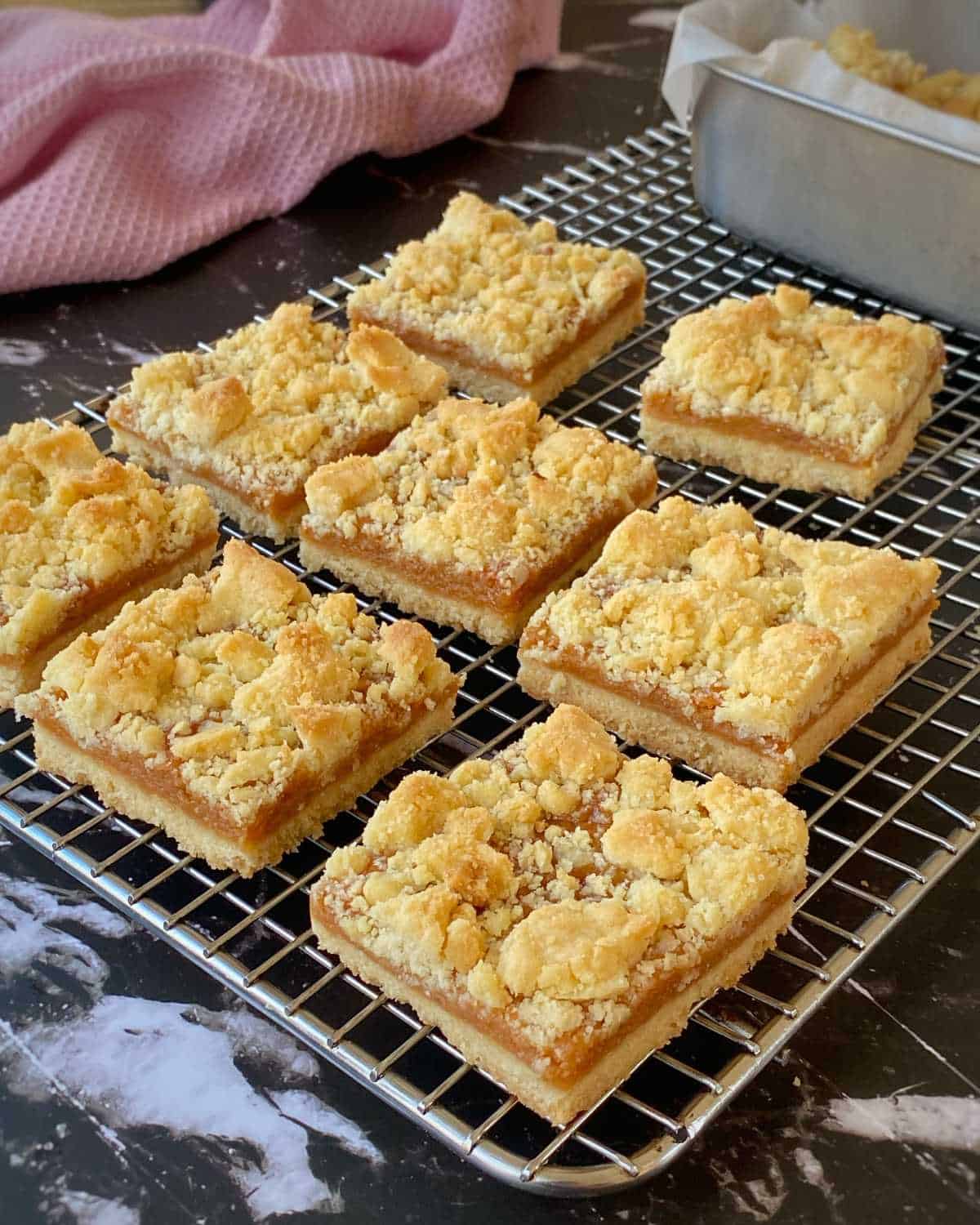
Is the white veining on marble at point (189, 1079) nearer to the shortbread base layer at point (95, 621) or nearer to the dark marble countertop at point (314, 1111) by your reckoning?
the dark marble countertop at point (314, 1111)

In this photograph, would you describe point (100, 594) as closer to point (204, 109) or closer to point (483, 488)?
point (483, 488)

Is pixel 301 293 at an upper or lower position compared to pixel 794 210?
lower

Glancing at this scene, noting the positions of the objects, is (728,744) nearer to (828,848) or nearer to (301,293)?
(828,848)

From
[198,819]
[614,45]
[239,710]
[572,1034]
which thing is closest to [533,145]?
[614,45]

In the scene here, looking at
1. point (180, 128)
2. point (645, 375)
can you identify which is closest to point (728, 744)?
point (645, 375)

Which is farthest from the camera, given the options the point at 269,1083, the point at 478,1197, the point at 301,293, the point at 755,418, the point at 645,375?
the point at 301,293

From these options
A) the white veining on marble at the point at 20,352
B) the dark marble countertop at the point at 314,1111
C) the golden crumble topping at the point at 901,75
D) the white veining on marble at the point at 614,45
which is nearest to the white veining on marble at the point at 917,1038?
the dark marble countertop at the point at 314,1111

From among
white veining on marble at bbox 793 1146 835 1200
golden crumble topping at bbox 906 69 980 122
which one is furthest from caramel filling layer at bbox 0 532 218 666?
golden crumble topping at bbox 906 69 980 122
